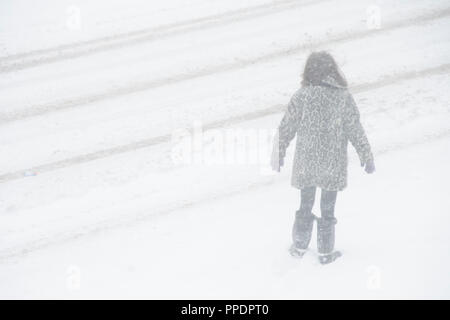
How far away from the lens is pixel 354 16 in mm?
8406

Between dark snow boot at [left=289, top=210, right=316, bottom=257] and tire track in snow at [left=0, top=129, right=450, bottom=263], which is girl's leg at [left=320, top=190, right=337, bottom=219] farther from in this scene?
tire track in snow at [left=0, top=129, right=450, bottom=263]

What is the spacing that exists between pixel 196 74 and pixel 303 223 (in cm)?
393

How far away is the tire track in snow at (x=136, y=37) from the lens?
8.20m

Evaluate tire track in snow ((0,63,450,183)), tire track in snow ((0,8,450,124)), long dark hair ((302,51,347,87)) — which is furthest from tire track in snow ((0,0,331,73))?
long dark hair ((302,51,347,87))

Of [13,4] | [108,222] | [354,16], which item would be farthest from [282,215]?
[13,4]

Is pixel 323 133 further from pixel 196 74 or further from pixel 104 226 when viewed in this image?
pixel 196 74

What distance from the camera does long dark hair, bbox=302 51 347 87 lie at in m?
3.67

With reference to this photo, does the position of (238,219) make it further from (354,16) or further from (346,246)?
(354,16)

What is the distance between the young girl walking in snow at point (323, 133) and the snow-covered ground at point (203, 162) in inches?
33.6

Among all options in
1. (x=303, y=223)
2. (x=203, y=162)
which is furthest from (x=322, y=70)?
(x=203, y=162)

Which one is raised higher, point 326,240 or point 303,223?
point 303,223

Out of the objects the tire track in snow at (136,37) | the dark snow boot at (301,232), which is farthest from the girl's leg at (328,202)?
the tire track in snow at (136,37)

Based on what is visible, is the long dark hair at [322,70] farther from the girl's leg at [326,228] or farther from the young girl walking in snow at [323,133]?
the girl's leg at [326,228]

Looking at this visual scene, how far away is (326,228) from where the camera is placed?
4.09m
